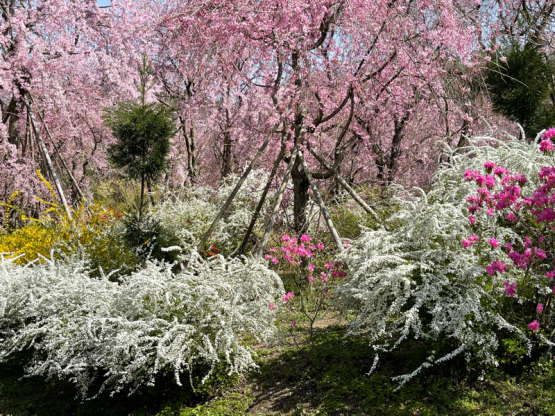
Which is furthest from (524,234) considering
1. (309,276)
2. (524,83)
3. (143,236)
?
(143,236)

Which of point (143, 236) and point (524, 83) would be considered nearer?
point (143, 236)

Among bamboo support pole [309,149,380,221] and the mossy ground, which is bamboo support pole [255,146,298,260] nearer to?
bamboo support pole [309,149,380,221]

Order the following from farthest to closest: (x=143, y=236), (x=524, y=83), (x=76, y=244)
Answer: (x=524, y=83) → (x=143, y=236) → (x=76, y=244)

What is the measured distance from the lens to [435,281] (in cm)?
314

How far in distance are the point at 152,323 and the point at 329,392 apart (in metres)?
1.44

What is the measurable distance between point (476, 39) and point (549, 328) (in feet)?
18.1

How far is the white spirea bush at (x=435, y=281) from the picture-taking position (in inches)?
116

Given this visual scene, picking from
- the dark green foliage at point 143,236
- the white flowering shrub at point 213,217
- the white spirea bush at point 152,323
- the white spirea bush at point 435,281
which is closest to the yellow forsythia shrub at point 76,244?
the dark green foliage at point 143,236

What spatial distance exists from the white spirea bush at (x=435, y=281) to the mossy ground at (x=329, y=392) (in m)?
0.19

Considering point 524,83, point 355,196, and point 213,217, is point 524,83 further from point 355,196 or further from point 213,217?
point 213,217

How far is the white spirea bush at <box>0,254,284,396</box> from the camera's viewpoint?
10.8 ft

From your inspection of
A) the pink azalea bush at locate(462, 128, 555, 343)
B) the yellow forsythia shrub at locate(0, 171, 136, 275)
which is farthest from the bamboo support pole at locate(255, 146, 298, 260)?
the pink azalea bush at locate(462, 128, 555, 343)

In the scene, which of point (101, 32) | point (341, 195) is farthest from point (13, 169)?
point (341, 195)

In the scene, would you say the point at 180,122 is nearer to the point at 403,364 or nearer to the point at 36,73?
the point at 36,73
